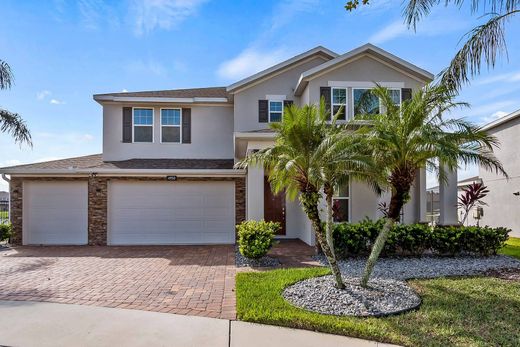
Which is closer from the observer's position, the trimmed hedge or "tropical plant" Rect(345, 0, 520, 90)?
"tropical plant" Rect(345, 0, 520, 90)

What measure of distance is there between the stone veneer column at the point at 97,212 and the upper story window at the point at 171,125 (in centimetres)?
359

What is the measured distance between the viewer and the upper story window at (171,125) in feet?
52.9

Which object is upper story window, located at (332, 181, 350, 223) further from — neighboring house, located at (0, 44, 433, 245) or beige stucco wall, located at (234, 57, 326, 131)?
beige stucco wall, located at (234, 57, 326, 131)

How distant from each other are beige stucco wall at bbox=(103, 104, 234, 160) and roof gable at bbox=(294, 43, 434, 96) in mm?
4344

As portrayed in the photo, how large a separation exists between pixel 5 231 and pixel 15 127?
432 centimetres

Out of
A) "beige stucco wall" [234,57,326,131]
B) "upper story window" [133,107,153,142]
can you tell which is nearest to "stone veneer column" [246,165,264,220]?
"beige stucco wall" [234,57,326,131]

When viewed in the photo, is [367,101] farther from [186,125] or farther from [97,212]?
[97,212]

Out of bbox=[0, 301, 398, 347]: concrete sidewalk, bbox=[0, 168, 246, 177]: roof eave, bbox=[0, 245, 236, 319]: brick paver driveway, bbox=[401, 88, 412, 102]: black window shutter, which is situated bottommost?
bbox=[0, 245, 236, 319]: brick paver driveway

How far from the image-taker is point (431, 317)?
5594 millimetres

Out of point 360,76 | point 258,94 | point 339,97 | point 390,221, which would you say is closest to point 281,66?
point 258,94

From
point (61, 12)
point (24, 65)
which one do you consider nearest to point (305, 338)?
point (61, 12)

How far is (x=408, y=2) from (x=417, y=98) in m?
2.77

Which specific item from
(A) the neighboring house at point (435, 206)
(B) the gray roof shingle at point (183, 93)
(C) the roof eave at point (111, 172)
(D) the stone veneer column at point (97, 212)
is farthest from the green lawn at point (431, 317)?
(A) the neighboring house at point (435, 206)

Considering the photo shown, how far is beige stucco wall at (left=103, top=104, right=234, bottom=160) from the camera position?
16.0 meters
